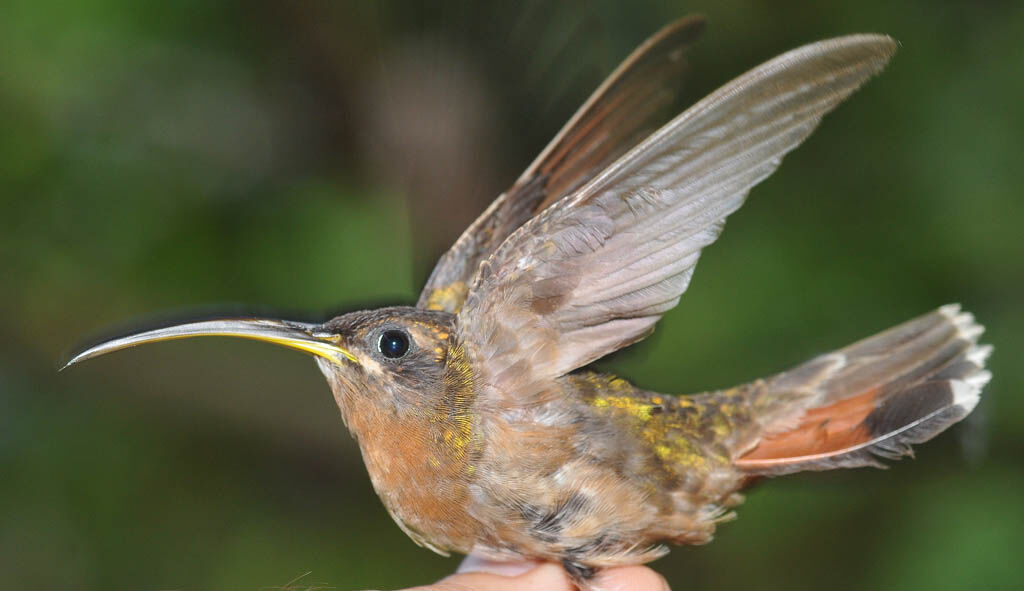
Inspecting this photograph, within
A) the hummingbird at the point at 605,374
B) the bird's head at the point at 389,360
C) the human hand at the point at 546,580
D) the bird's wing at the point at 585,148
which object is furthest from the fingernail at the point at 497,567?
the bird's wing at the point at 585,148

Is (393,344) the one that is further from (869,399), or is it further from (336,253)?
(336,253)

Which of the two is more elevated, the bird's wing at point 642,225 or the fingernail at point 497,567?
the bird's wing at point 642,225

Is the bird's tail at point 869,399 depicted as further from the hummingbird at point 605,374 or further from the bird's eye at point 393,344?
the bird's eye at point 393,344

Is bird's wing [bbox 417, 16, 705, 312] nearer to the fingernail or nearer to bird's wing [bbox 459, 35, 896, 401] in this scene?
bird's wing [bbox 459, 35, 896, 401]

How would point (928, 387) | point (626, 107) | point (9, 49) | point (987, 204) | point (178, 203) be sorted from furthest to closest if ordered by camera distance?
point (178, 203)
point (987, 204)
point (9, 49)
point (626, 107)
point (928, 387)

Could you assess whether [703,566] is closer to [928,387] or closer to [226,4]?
[928,387]

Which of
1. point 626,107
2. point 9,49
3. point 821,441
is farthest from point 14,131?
point 821,441
